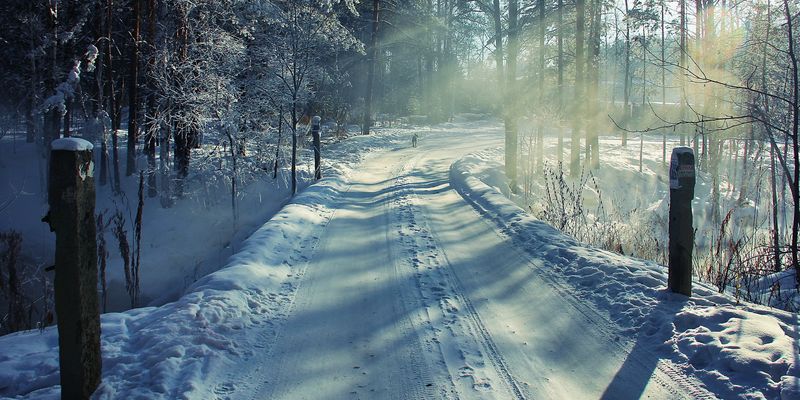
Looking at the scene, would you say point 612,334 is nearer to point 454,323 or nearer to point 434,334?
point 454,323

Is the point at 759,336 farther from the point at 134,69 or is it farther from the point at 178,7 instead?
the point at 134,69

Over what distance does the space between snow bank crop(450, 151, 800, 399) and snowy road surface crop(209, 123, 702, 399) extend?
18 centimetres

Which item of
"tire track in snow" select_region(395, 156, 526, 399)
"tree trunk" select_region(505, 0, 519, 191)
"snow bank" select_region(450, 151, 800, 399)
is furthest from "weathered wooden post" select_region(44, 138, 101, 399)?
"tree trunk" select_region(505, 0, 519, 191)

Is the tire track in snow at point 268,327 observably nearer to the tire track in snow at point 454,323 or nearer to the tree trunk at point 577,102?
the tire track in snow at point 454,323

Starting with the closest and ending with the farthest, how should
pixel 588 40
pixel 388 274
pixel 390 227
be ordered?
pixel 388 274
pixel 390 227
pixel 588 40

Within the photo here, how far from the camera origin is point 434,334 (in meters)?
4.46

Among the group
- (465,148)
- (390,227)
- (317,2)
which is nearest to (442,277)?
(390,227)

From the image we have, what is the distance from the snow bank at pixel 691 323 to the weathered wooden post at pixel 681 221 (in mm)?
168

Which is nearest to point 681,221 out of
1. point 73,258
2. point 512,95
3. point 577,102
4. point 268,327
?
point 268,327

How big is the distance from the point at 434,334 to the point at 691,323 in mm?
2173

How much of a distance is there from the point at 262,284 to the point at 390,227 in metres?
3.45

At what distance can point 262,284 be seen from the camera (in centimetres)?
570

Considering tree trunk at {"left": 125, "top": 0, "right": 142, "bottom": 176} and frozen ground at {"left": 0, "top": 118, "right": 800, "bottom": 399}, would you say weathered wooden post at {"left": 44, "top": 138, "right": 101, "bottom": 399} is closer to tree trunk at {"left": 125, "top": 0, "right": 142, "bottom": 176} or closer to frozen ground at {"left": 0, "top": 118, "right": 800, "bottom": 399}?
frozen ground at {"left": 0, "top": 118, "right": 800, "bottom": 399}

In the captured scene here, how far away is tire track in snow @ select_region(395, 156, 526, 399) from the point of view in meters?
3.77
